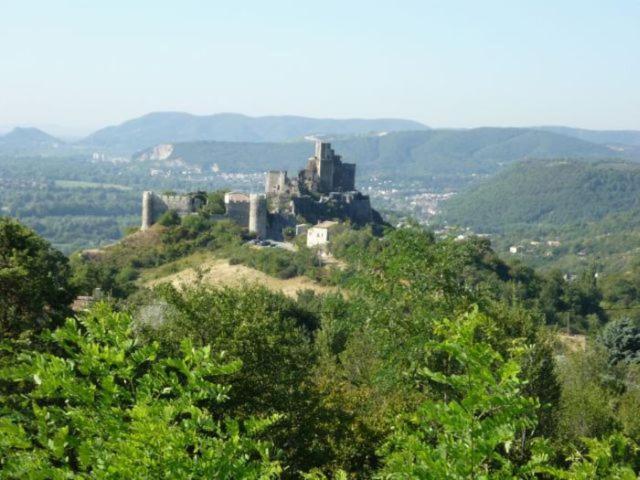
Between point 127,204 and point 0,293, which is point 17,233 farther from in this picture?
point 127,204

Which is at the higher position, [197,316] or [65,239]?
[197,316]

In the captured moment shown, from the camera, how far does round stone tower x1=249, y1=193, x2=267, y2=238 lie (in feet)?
186

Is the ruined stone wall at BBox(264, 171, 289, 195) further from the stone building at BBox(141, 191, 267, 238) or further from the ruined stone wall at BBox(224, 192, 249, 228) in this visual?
the stone building at BBox(141, 191, 267, 238)

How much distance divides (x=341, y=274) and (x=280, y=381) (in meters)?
4.85

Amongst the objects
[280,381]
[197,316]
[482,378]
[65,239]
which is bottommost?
[65,239]

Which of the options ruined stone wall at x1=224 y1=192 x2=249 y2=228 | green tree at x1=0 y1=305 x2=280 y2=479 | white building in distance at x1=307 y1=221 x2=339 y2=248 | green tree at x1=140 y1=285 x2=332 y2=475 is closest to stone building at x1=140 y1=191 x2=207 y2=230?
ruined stone wall at x1=224 y1=192 x2=249 y2=228

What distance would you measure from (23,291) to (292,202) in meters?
47.0

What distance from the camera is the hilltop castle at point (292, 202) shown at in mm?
57812

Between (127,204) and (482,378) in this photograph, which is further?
(127,204)

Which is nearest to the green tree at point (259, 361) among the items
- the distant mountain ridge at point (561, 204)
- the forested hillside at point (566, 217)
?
the forested hillside at point (566, 217)

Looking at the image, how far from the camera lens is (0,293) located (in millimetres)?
15656

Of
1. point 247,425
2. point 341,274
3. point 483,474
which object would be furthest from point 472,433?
point 341,274

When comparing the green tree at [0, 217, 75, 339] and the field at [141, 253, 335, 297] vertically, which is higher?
the green tree at [0, 217, 75, 339]

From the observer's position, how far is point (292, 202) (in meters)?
62.3
